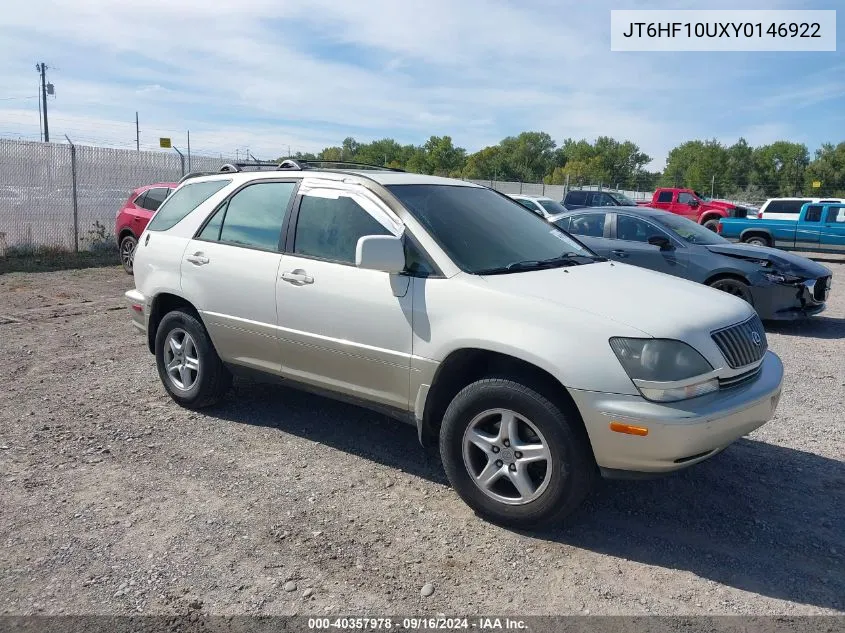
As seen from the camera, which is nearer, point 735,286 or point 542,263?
point 542,263

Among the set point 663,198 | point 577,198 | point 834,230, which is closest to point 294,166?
point 834,230

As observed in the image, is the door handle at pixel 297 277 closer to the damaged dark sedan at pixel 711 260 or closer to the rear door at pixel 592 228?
the damaged dark sedan at pixel 711 260

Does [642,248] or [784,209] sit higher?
[784,209]

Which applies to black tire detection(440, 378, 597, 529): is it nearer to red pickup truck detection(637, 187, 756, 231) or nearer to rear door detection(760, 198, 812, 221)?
rear door detection(760, 198, 812, 221)

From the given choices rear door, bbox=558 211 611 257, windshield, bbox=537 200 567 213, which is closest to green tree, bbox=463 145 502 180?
windshield, bbox=537 200 567 213

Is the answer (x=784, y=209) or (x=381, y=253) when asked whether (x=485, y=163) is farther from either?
(x=381, y=253)

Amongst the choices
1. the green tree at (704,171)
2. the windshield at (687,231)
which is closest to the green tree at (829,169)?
the green tree at (704,171)

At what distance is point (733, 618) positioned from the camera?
293cm

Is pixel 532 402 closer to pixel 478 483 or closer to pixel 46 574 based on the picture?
pixel 478 483

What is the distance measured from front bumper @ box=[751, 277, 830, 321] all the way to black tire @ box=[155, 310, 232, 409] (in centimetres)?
676

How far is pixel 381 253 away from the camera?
378cm

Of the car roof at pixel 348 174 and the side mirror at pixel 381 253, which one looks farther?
the car roof at pixel 348 174

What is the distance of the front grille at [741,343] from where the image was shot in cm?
350

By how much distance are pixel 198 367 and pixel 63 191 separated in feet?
38.7
